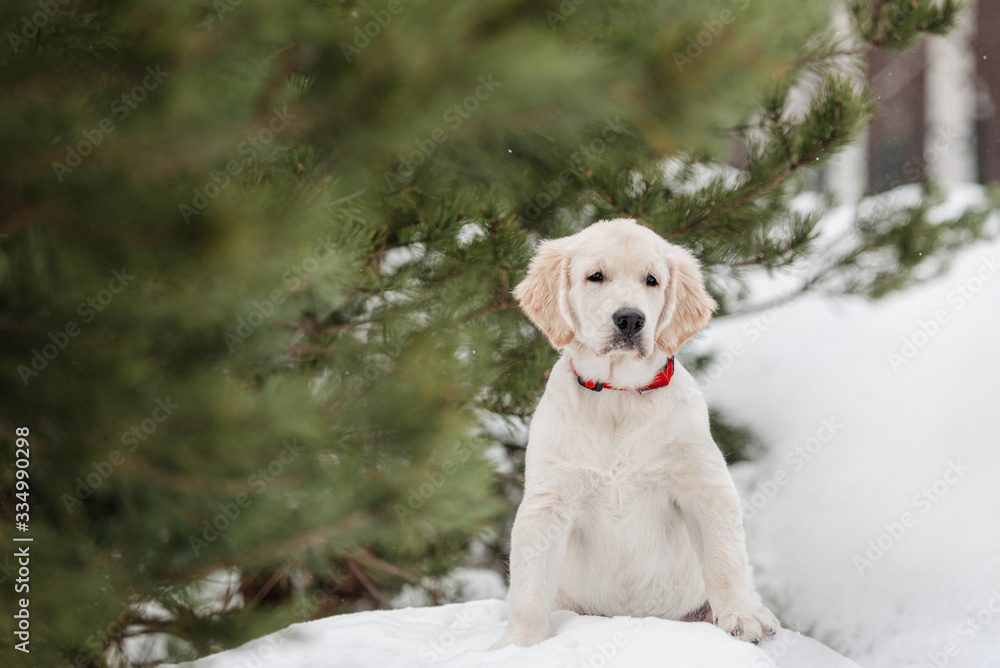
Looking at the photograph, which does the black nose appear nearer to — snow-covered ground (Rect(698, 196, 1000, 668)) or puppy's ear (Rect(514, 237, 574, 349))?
puppy's ear (Rect(514, 237, 574, 349))

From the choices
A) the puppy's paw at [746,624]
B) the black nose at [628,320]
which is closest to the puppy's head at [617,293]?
the black nose at [628,320]

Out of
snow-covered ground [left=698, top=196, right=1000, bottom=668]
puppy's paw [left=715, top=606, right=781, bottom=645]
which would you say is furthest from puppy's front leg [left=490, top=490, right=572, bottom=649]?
snow-covered ground [left=698, top=196, right=1000, bottom=668]

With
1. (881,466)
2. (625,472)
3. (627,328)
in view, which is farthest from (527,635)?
(881,466)

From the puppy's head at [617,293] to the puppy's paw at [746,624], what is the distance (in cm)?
71

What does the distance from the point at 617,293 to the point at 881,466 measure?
307 centimetres

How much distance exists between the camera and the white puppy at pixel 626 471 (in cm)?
215

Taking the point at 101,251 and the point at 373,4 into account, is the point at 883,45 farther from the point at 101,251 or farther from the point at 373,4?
the point at 101,251

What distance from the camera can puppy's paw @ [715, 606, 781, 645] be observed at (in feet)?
6.79

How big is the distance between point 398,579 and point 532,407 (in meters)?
1.64

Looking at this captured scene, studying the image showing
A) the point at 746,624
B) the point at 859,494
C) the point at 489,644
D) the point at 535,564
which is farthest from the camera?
the point at 859,494

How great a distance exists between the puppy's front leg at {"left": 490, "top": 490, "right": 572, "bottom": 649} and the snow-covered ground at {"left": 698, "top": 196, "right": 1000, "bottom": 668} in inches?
98.5

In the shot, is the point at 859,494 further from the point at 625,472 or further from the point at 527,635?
the point at 527,635

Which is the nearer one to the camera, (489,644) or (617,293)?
(617,293)

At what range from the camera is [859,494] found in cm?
451
